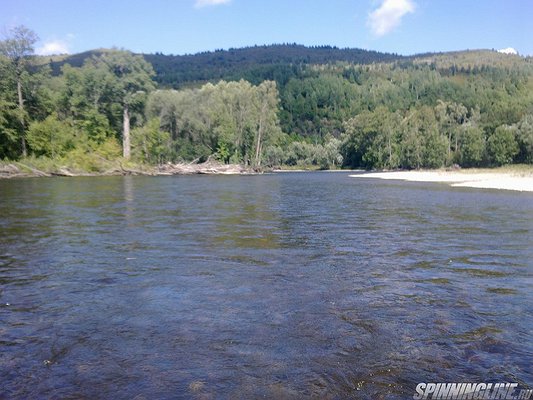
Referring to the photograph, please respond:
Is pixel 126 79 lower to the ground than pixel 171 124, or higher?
higher

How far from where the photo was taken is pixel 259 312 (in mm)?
8195

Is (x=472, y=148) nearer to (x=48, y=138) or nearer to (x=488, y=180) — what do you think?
(x=488, y=180)

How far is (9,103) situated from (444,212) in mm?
62563

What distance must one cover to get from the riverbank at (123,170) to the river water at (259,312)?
46.0 m

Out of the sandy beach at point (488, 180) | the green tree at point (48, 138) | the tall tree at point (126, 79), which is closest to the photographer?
the sandy beach at point (488, 180)

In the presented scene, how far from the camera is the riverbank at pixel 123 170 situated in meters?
57.7

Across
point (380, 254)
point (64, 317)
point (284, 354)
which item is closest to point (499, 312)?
point (284, 354)

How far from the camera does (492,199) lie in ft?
103

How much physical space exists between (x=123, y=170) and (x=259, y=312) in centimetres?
6481

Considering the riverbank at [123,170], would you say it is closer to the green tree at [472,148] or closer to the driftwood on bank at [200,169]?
the driftwood on bank at [200,169]

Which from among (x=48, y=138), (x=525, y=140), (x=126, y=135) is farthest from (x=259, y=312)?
(x=525, y=140)

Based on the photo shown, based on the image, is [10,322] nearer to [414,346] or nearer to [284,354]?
[284,354]

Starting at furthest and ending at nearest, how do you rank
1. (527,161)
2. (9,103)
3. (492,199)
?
(527,161) → (9,103) → (492,199)

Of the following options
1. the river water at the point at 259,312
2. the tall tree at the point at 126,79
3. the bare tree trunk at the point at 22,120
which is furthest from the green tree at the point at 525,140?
the bare tree trunk at the point at 22,120
